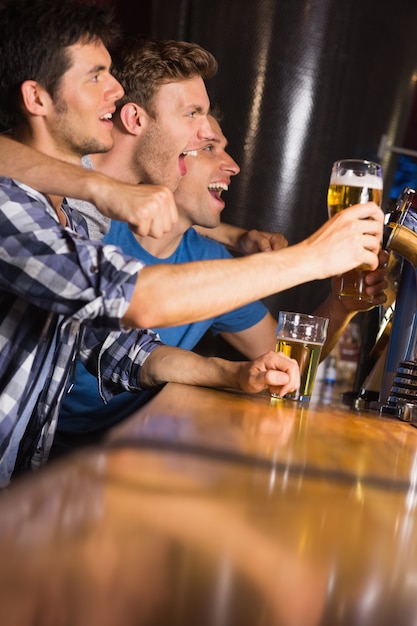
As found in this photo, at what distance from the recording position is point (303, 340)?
1.80 m

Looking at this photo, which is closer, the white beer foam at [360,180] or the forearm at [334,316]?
the white beer foam at [360,180]

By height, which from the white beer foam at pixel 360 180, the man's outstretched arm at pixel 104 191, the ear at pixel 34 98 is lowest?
the man's outstretched arm at pixel 104 191

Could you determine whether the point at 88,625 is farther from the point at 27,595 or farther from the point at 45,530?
the point at 45,530

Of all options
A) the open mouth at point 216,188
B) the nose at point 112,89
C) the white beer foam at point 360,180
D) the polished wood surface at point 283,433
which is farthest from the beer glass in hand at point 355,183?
the open mouth at point 216,188

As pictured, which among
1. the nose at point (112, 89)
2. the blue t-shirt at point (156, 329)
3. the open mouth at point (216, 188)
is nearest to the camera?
the nose at point (112, 89)

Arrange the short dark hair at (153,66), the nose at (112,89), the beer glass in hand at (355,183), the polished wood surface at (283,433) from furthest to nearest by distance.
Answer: the short dark hair at (153,66) → the nose at (112,89) → the beer glass in hand at (355,183) → the polished wood surface at (283,433)

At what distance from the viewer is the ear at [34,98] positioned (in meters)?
1.80

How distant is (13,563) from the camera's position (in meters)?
0.50

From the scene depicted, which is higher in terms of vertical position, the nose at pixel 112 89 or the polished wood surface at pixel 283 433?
the nose at pixel 112 89

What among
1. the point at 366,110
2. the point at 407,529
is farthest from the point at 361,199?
the point at 366,110

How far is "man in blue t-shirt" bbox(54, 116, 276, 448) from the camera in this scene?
220 cm

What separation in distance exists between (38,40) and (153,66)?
2.88 ft

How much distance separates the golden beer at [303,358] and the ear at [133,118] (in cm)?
113

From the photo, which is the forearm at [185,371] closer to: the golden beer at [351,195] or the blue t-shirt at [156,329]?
the blue t-shirt at [156,329]
